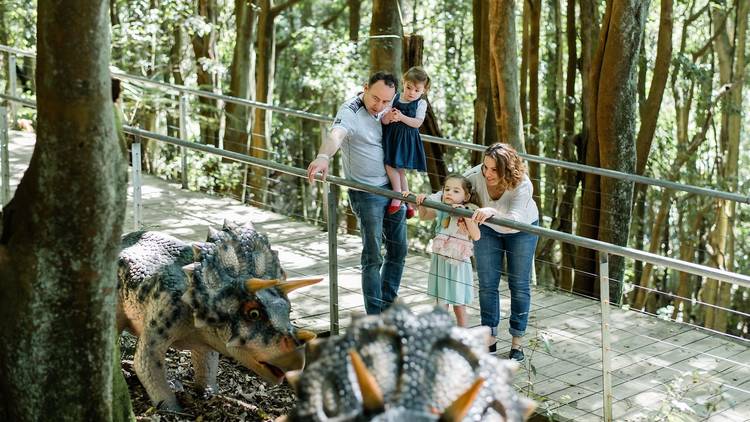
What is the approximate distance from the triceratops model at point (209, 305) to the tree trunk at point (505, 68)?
5450mm

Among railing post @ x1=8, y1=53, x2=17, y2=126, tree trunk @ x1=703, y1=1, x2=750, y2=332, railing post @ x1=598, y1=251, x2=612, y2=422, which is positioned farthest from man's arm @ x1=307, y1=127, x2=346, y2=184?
tree trunk @ x1=703, y1=1, x2=750, y2=332

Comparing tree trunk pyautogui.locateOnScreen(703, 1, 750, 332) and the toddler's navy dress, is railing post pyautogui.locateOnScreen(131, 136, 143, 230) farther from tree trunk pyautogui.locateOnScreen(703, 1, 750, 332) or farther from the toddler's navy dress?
tree trunk pyautogui.locateOnScreen(703, 1, 750, 332)

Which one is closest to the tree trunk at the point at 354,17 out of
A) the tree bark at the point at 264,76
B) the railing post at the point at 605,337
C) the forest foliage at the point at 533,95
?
the forest foliage at the point at 533,95

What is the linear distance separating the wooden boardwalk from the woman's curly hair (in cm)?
98

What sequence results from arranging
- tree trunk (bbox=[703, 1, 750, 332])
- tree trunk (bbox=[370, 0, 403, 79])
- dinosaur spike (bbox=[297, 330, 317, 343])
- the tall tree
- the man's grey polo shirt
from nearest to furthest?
dinosaur spike (bbox=[297, 330, 317, 343]) < the man's grey polo shirt < the tall tree < tree trunk (bbox=[370, 0, 403, 79]) < tree trunk (bbox=[703, 1, 750, 332])

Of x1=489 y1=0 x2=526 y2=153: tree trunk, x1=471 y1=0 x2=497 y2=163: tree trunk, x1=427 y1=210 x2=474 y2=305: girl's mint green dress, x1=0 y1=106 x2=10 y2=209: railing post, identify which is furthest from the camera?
x1=471 y1=0 x2=497 y2=163: tree trunk

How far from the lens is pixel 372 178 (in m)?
6.85

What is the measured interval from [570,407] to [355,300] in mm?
2238

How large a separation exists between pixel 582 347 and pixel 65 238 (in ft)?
12.7

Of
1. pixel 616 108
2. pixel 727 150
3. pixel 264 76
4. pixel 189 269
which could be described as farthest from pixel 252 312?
pixel 727 150

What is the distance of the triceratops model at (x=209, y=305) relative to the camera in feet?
19.2

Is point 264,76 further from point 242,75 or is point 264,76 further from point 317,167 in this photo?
point 317,167

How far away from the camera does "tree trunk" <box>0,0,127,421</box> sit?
457 cm

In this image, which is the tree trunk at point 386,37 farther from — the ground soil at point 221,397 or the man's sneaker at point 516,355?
the man's sneaker at point 516,355
